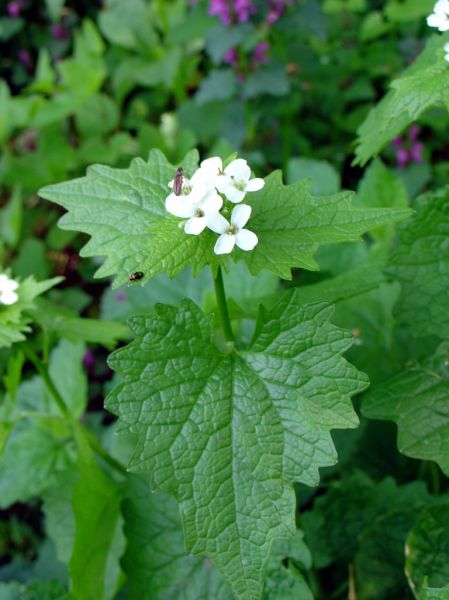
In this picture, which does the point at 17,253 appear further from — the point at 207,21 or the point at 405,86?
the point at 405,86

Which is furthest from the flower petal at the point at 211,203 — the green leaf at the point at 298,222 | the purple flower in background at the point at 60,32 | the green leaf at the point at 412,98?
the purple flower in background at the point at 60,32

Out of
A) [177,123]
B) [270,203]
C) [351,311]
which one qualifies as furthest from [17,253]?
[270,203]

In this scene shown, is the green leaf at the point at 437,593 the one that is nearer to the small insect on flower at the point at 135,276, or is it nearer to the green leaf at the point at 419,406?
the green leaf at the point at 419,406

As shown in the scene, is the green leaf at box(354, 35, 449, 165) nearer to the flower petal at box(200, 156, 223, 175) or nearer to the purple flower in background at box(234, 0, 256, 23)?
the flower petal at box(200, 156, 223, 175)

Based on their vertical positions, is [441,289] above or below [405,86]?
below

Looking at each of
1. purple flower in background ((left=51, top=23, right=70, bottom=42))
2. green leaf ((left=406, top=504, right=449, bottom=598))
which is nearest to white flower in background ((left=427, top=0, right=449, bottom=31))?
green leaf ((left=406, top=504, right=449, bottom=598))
